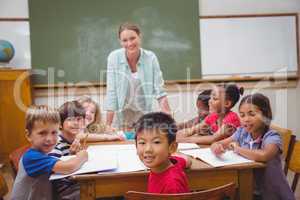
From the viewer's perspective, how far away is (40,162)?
136 centimetres

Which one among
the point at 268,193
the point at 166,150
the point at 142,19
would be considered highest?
the point at 142,19

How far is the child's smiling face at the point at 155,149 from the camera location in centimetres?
123

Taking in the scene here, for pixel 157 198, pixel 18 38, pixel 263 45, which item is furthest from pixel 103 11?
pixel 157 198

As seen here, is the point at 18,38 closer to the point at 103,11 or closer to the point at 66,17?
the point at 66,17

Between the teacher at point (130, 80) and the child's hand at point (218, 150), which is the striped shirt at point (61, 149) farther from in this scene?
the teacher at point (130, 80)

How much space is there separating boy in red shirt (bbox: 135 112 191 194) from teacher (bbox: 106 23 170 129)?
7.72ft

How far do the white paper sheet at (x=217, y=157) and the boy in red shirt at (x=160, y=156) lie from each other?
0.60 ft

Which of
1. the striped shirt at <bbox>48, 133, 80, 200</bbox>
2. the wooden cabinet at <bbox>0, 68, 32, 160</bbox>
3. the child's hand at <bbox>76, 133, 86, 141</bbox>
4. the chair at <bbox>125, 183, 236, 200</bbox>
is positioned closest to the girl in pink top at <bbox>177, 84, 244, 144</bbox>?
the child's hand at <bbox>76, 133, 86, 141</bbox>

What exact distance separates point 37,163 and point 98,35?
257 cm

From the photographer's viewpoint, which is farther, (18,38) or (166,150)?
(18,38)

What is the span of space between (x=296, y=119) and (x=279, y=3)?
146cm

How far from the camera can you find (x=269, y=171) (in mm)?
1624

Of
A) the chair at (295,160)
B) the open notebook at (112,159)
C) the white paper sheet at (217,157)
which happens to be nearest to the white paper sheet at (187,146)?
the open notebook at (112,159)

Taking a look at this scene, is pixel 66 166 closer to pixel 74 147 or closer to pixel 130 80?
pixel 74 147
